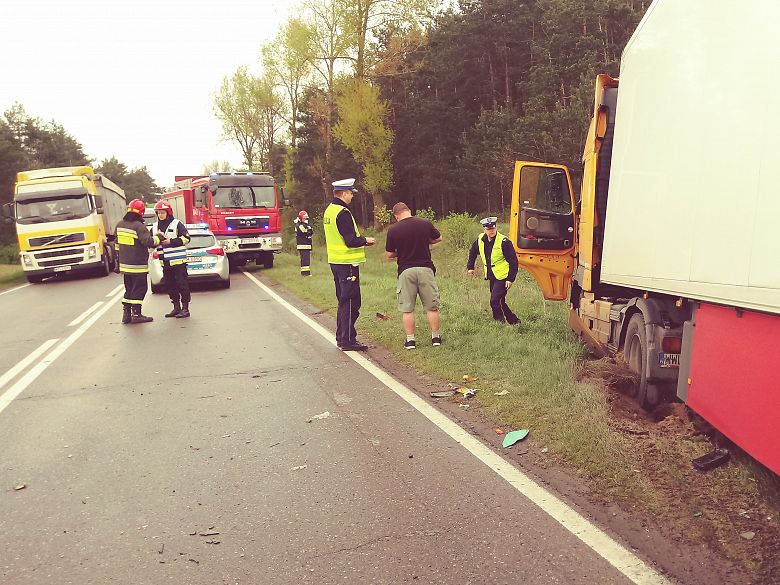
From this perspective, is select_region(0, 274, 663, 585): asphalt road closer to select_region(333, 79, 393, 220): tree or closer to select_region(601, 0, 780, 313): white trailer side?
select_region(601, 0, 780, 313): white trailer side

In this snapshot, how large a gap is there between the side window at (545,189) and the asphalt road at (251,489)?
9.75 feet

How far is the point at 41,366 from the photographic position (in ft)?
24.6

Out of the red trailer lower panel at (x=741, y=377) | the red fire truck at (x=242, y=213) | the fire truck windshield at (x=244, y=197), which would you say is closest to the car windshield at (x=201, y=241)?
the red fire truck at (x=242, y=213)

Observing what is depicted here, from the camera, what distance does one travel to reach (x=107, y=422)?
5.21m

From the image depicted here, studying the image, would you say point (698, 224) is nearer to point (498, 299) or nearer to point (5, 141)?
point (498, 299)

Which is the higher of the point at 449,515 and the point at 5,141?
the point at 5,141

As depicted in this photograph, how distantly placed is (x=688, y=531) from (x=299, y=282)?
13363 millimetres

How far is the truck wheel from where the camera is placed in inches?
193

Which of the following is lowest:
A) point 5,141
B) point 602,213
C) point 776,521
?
point 776,521

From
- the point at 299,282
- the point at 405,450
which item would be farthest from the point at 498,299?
the point at 299,282

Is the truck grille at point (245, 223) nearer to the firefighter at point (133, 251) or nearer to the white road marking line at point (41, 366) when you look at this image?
the white road marking line at point (41, 366)

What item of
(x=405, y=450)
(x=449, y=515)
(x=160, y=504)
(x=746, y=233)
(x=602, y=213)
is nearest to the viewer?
(x=746, y=233)

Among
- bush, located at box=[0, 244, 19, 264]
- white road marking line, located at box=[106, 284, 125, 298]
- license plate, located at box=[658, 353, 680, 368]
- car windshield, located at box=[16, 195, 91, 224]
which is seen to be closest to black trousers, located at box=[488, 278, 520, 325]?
license plate, located at box=[658, 353, 680, 368]

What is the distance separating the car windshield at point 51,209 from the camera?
19.5m
